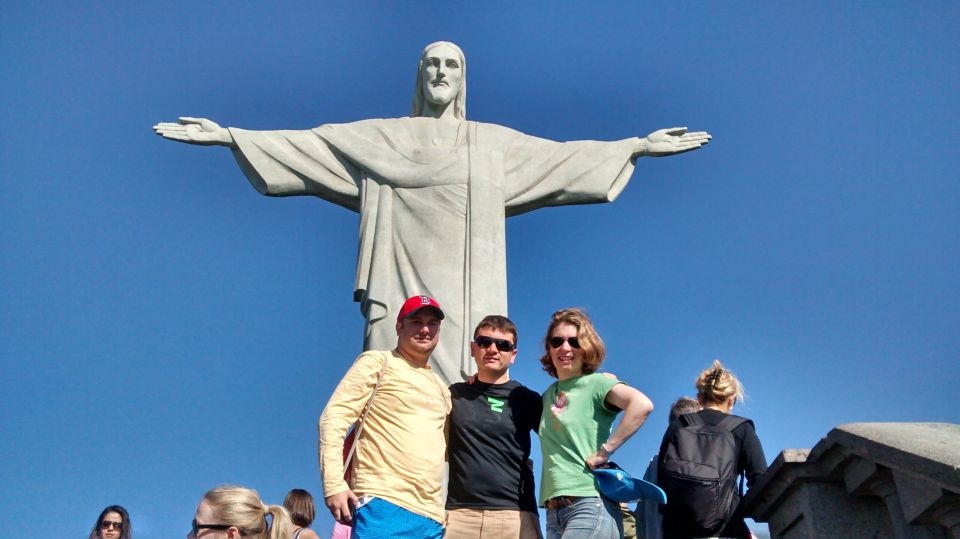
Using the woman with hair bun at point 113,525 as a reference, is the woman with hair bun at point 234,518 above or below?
above

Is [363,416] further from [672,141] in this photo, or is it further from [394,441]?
[672,141]

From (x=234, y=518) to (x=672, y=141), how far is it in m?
6.42

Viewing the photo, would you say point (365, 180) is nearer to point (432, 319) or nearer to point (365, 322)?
point (365, 322)

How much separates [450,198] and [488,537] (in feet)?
14.8

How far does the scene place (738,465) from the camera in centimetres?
495

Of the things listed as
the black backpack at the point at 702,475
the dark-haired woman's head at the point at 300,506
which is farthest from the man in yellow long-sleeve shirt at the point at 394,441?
the dark-haired woman's head at the point at 300,506

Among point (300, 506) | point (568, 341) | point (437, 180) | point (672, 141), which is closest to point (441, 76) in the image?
point (437, 180)

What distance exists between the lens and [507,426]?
4.61m

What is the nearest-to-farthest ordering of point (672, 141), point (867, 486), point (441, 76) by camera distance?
1. point (867, 486)
2. point (672, 141)
3. point (441, 76)

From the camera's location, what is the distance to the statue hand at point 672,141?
887cm

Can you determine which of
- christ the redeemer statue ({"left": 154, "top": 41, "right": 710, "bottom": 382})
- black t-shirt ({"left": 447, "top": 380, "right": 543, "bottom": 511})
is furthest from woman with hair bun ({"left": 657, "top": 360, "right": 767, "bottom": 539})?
christ the redeemer statue ({"left": 154, "top": 41, "right": 710, "bottom": 382})

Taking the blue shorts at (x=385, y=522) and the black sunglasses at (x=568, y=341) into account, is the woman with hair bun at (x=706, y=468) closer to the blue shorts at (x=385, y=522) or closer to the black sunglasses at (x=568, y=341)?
the black sunglasses at (x=568, y=341)

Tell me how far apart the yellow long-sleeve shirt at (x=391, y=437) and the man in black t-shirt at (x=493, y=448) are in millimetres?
179

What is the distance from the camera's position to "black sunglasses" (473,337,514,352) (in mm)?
4684
